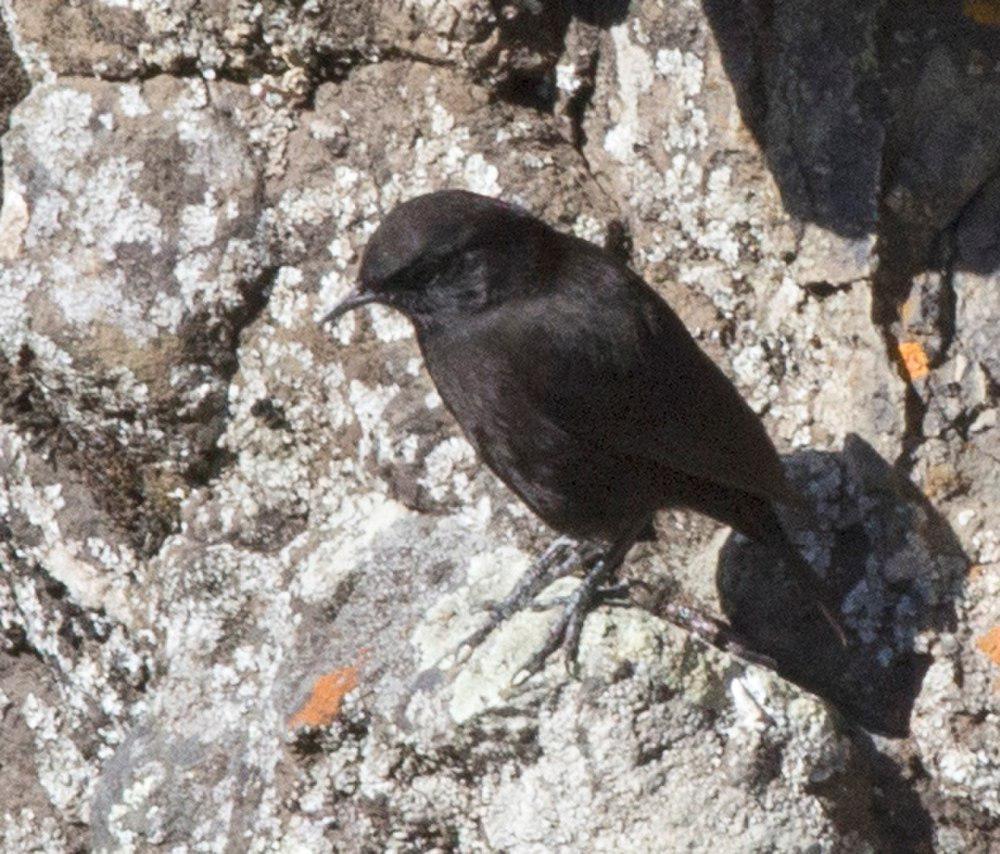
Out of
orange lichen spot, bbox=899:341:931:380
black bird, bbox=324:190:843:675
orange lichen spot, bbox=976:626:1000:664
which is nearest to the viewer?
orange lichen spot, bbox=976:626:1000:664

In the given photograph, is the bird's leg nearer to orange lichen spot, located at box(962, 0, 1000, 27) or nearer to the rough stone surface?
the rough stone surface

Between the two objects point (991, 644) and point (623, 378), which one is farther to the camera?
point (623, 378)

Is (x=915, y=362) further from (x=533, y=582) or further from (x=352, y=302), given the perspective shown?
(x=352, y=302)

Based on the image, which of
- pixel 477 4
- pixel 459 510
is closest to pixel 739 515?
pixel 459 510

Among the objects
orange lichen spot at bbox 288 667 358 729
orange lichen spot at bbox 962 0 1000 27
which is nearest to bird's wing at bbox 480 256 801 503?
orange lichen spot at bbox 288 667 358 729

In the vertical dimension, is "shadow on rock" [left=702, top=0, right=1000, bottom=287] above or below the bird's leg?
above

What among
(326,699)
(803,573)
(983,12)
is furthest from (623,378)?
(983,12)

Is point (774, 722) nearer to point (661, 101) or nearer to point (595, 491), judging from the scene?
point (595, 491)

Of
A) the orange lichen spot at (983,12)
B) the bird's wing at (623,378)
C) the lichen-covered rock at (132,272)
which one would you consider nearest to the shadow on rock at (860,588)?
the bird's wing at (623,378)
